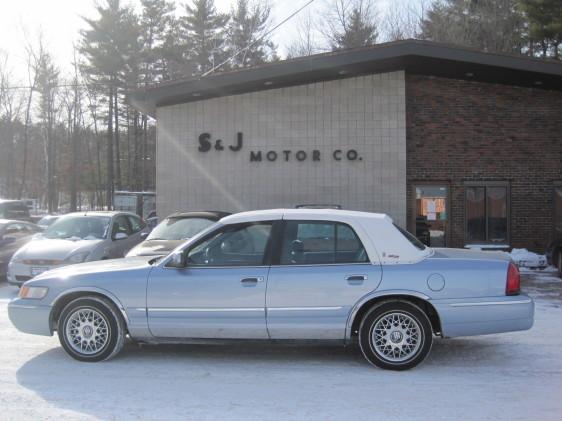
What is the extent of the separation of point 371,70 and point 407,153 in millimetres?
2391

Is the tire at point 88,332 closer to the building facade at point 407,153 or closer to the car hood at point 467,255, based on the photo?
the car hood at point 467,255

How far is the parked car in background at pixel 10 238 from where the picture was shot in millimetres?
12727

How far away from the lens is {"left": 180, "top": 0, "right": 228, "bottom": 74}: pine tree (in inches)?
1689

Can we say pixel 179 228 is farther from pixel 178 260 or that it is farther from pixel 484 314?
pixel 484 314

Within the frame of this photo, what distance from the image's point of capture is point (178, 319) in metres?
5.97

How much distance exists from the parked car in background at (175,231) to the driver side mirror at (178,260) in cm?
368

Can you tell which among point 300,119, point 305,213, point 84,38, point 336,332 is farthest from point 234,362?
point 84,38

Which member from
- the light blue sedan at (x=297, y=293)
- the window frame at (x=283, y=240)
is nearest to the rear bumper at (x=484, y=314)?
the light blue sedan at (x=297, y=293)

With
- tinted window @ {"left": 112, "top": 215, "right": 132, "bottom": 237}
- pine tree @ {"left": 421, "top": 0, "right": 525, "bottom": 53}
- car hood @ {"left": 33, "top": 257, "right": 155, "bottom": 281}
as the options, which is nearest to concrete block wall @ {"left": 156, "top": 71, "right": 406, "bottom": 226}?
tinted window @ {"left": 112, "top": 215, "right": 132, "bottom": 237}

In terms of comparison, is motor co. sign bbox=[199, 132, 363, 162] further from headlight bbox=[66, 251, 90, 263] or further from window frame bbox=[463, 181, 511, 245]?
headlight bbox=[66, 251, 90, 263]

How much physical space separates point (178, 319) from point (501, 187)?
Answer: 12.1 metres

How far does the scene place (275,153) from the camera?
1584 cm

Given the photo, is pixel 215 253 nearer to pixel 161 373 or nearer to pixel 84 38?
pixel 161 373

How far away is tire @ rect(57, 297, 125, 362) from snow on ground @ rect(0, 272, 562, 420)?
0.45 ft
